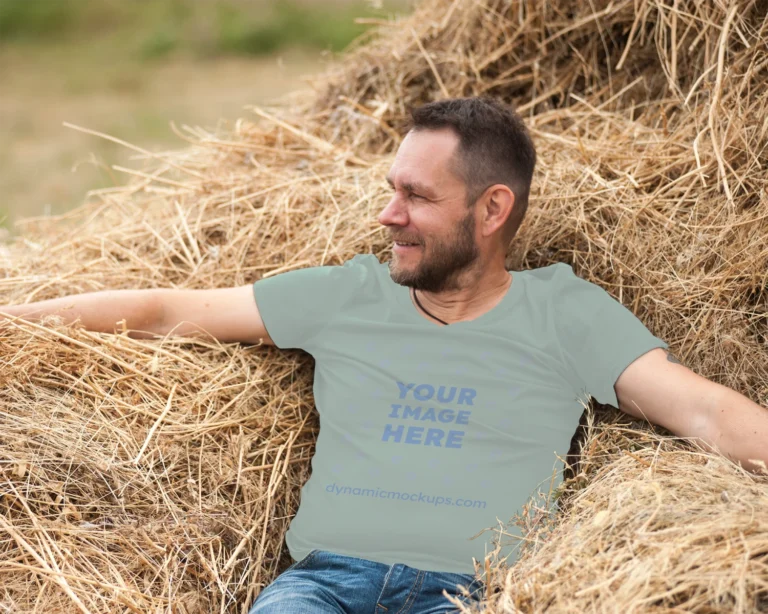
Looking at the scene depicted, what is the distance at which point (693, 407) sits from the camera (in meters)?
2.17

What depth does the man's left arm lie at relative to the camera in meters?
2.07

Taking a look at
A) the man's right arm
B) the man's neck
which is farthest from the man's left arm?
the man's right arm

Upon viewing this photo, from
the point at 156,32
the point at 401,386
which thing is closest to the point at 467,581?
the point at 401,386

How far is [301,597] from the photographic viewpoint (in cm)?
206

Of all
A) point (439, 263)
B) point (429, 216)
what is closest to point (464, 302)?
point (439, 263)

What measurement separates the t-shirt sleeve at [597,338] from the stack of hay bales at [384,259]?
0.16 m

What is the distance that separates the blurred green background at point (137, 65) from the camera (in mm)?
8812

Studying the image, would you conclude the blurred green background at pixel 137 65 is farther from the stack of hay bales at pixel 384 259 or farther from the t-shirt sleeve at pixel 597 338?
the t-shirt sleeve at pixel 597 338

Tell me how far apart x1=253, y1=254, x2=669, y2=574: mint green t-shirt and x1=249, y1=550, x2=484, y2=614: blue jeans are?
1.5 inches

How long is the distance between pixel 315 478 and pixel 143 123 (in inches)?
292

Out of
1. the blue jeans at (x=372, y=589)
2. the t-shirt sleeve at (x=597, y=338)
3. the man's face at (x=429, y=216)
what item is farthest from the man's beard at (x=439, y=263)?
the blue jeans at (x=372, y=589)

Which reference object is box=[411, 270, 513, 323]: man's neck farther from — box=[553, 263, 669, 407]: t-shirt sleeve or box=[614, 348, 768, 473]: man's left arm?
box=[614, 348, 768, 473]: man's left arm

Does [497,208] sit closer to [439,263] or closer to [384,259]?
[439,263]

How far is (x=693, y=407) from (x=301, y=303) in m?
1.15
